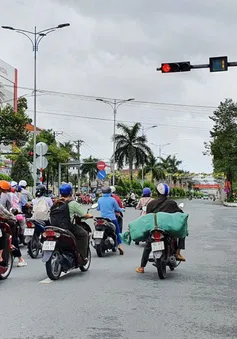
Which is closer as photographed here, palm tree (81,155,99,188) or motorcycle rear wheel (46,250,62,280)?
motorcycle rear wheel (46,250,62,280)

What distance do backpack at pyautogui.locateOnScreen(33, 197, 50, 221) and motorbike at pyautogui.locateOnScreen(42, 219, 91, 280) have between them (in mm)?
2769

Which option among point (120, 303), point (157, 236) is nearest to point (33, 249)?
point (157, 236)

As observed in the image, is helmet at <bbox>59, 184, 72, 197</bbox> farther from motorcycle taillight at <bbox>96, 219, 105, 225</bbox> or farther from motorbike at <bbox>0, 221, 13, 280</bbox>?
motorcycle taillight at <bbox>96, 219, 105, 225</bbox>

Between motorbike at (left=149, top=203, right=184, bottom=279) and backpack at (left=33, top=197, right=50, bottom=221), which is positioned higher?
backpack at (left=33, top=197, right=50, bottom=221)

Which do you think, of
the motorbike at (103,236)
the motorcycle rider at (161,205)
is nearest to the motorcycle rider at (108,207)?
the motorbike at (103,236)

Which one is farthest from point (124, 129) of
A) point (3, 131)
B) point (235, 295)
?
point (235, 295)

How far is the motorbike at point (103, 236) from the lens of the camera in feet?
38.4

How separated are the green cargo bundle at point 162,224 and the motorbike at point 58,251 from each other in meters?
1.11

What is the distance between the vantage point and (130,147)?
73.2m

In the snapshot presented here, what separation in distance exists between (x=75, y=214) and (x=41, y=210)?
2.86m

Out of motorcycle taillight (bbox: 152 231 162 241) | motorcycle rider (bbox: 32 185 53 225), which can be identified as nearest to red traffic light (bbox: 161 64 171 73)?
motorcycle rider (bbox: 32 185 53 225)

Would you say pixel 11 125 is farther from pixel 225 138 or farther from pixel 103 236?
pixel 225 138

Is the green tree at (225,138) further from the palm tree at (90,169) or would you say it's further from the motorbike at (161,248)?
the motorbike at (161,248)

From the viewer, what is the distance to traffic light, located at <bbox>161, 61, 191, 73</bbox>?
1630 cm
